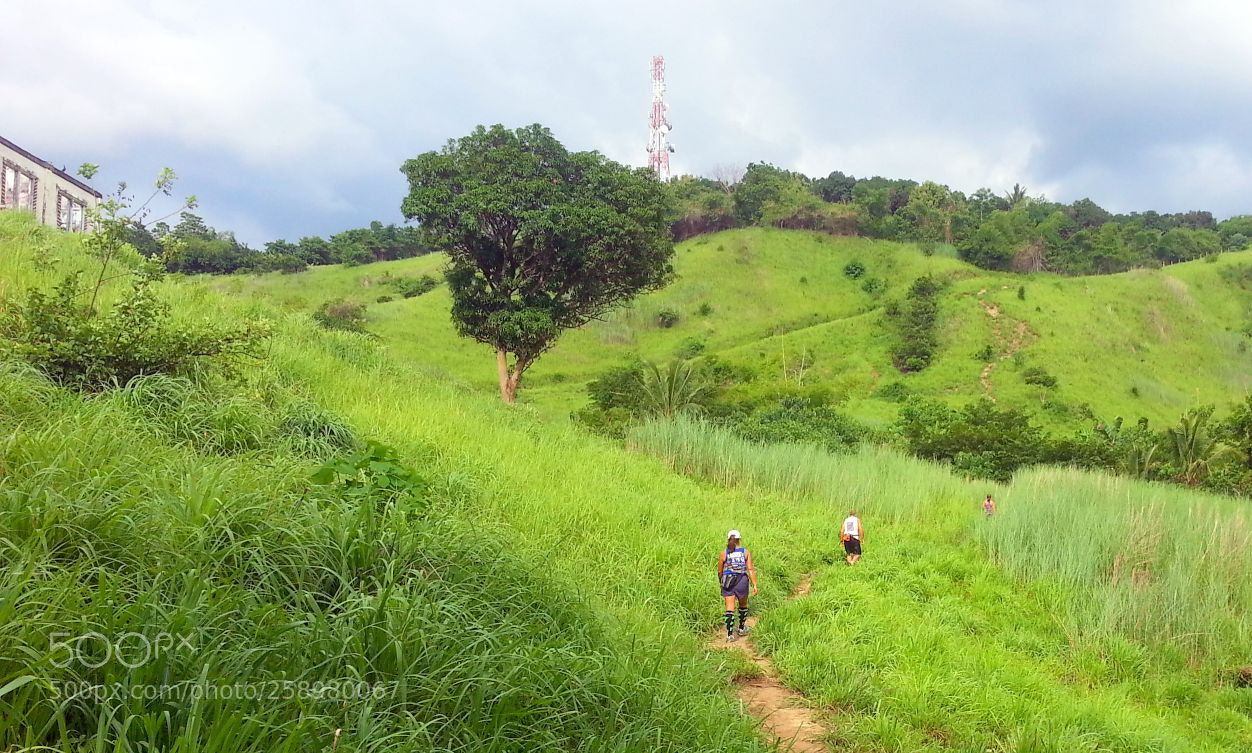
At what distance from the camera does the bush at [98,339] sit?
470 centimetres

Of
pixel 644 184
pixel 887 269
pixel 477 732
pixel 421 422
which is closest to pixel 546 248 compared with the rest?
pixel 644 184

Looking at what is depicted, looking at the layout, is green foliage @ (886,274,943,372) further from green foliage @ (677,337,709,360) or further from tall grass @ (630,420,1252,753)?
tall grass @ (630,420,1252,753)

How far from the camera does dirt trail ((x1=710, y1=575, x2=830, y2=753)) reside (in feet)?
13.6

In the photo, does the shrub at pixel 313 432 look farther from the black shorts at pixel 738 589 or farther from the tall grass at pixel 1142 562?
the tall grass at pixel 1142 562

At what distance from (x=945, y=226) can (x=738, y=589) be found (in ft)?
214

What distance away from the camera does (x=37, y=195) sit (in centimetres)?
1950

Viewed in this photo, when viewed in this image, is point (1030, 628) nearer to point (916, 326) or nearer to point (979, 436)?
point (979, 436)

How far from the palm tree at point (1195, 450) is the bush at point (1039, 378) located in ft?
45.5

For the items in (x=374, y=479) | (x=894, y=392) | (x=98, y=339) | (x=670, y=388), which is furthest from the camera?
(x=894, y=392)

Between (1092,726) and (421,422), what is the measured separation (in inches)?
263

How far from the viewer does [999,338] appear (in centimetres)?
4094

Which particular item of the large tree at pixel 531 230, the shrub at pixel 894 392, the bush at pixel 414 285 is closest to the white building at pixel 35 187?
the large tree at pixel 531 230

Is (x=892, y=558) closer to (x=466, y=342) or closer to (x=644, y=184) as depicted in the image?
(x=644, y=184)

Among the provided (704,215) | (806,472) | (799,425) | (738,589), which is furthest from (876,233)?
(738,589)
